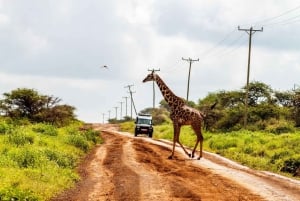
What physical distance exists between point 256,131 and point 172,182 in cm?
3135

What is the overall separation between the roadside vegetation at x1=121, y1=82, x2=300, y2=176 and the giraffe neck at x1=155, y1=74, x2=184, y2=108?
4500 mm

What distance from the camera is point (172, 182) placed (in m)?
17.4

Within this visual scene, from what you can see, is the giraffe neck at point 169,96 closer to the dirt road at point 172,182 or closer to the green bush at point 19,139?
the dirt road at point 172,182

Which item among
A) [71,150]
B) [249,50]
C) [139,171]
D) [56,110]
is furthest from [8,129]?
[249,50]

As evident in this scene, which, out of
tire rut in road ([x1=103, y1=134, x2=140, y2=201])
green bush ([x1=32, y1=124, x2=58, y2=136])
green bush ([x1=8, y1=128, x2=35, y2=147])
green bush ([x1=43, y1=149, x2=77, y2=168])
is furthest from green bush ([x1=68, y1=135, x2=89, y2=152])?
green bush ([x1=43, y1=149, x2=77, y2=168])

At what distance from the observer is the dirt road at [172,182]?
1497 centimetres

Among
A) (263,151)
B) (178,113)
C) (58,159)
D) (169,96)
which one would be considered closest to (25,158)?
(58,159)

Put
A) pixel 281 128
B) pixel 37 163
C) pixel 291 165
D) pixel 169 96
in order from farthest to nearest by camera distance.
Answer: pixel 281 128, pixel 169 96, pixel 291 165, pixel 37 163

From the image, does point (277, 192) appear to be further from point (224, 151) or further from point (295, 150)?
point (224, 151)

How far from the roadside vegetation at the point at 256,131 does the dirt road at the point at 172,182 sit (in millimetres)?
3741

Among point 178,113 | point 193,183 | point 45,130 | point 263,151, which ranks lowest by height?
point 193,183

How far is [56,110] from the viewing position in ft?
170

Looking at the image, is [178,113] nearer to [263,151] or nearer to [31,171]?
[263,151]

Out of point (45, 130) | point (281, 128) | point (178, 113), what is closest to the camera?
point (178, 113)
